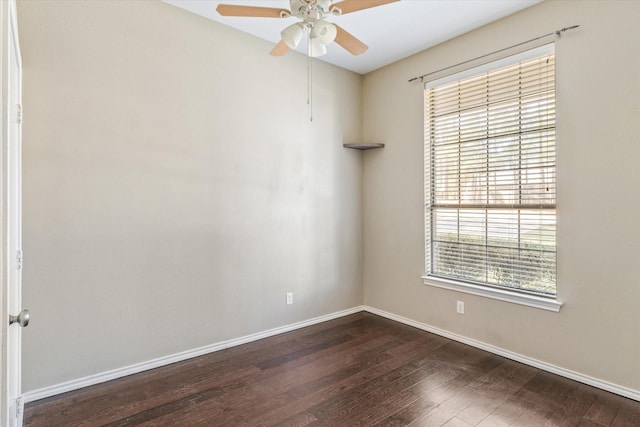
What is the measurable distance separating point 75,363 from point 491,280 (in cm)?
341

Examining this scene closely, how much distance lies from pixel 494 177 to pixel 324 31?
6.62 ft

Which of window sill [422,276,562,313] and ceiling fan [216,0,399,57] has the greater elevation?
ceiling fan [216,0,399,57]

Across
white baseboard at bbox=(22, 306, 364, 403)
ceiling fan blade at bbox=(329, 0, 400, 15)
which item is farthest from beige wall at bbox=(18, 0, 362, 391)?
ceiling fan blade at bbox=(329, 0, 400, 15)

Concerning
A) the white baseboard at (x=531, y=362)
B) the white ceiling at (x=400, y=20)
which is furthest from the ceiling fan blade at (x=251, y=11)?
the white baseboard at (x=531, y=362)

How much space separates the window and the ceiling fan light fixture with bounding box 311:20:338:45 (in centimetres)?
177

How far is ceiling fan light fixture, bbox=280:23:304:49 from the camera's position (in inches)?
83.7

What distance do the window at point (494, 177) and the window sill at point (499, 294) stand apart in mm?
17

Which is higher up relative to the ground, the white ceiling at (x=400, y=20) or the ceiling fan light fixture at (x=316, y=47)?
the white ceiling at (x=400, y=20)

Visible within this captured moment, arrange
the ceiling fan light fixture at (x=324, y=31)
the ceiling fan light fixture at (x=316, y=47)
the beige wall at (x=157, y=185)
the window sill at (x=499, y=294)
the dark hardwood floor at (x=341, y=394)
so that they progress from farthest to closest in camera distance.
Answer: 1. the window sill at (x=499, y=294)
2. the beige wall at (x=157, y=185)
3. the ceiling fan light fixture at (x=316, y=47)
4. the dark hardwood floor at (x=341, y=394)
5. the ceiling fan light fixture at (x=324, y=31)

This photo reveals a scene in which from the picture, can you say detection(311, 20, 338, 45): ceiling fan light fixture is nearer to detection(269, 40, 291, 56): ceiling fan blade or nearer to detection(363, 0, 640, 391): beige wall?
detection(269, 40, 291, 56): ceiling fan blade

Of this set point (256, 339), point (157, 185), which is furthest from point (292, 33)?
point (256, 339)

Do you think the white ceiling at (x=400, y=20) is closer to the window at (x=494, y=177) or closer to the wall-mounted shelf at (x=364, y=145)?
the window at (x=494, y=177)

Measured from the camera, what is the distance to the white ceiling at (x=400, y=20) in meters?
2.78

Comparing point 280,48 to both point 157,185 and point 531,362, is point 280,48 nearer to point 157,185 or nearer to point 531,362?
point 157,185
